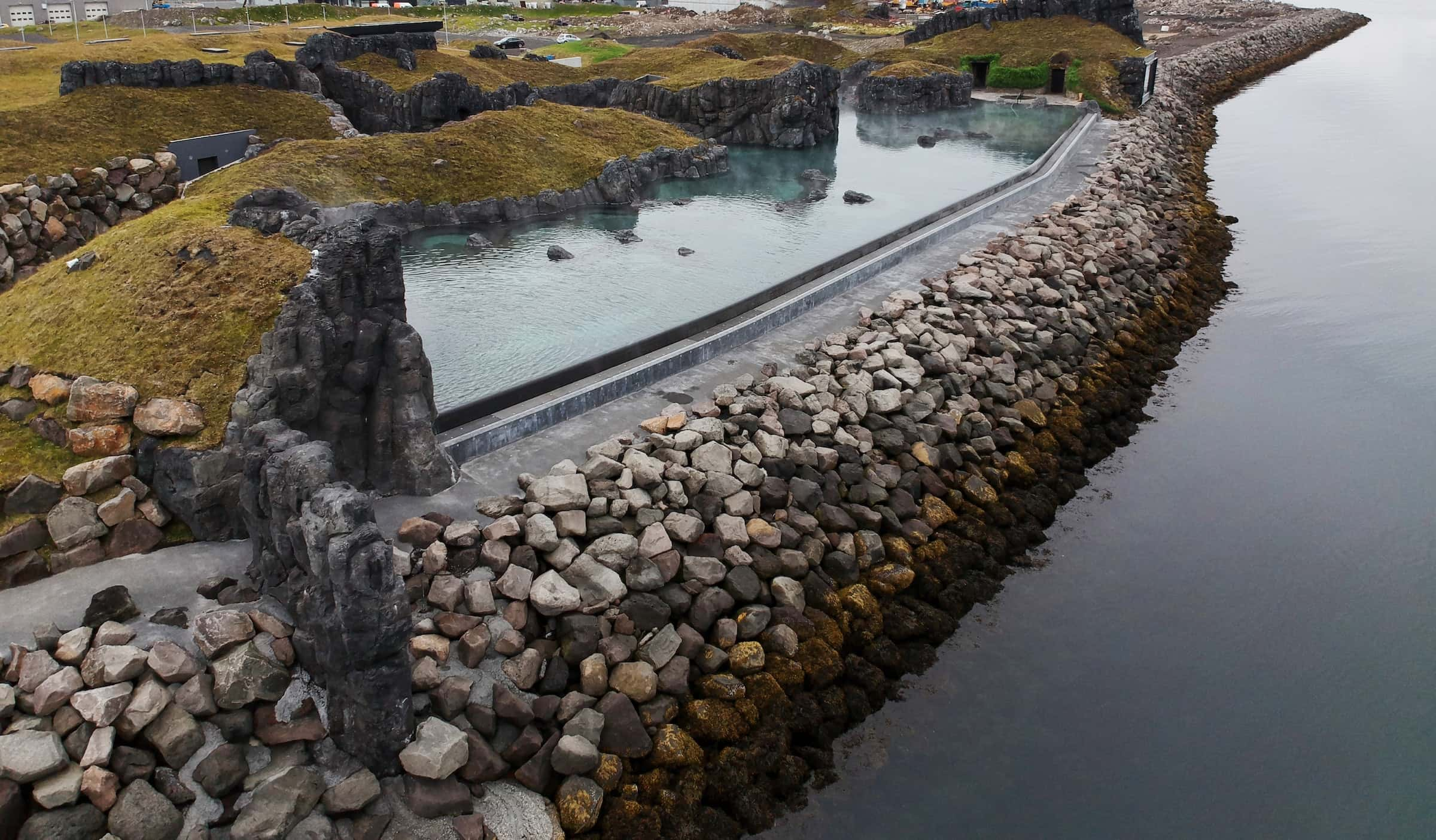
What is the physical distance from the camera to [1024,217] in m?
34.2

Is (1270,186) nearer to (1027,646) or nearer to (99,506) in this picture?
Answer: (1027,646)

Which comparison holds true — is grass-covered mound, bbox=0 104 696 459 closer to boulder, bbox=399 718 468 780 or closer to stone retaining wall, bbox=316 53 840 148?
boulder, bbox=399 718 468 780

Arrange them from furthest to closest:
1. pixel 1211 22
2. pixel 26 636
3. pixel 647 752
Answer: pixel 1211 22
pixel 647 752
pixel 26 636

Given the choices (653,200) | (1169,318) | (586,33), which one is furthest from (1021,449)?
(586,33)

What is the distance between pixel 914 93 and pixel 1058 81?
35.4ft

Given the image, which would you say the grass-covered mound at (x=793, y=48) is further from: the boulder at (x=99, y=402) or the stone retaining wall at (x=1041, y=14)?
the boulder at (x=99, y=402)

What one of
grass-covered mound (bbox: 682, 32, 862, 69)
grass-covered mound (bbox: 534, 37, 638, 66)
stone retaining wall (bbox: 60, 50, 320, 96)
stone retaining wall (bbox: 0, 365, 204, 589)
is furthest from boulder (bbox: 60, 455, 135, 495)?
grass-covered mound (bbox: 682, 32, 862, 69)

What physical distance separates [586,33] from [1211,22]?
250ft

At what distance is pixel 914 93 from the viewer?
2426 inches

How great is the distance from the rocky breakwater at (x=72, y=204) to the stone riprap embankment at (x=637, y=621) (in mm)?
17877

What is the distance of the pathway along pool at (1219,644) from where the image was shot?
44.7ft

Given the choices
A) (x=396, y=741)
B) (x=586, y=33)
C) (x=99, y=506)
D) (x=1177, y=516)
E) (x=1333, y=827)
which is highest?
(x=586, y=33)

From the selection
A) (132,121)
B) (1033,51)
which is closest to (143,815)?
(132,121)

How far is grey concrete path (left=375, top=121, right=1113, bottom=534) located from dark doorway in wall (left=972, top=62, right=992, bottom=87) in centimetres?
4288
